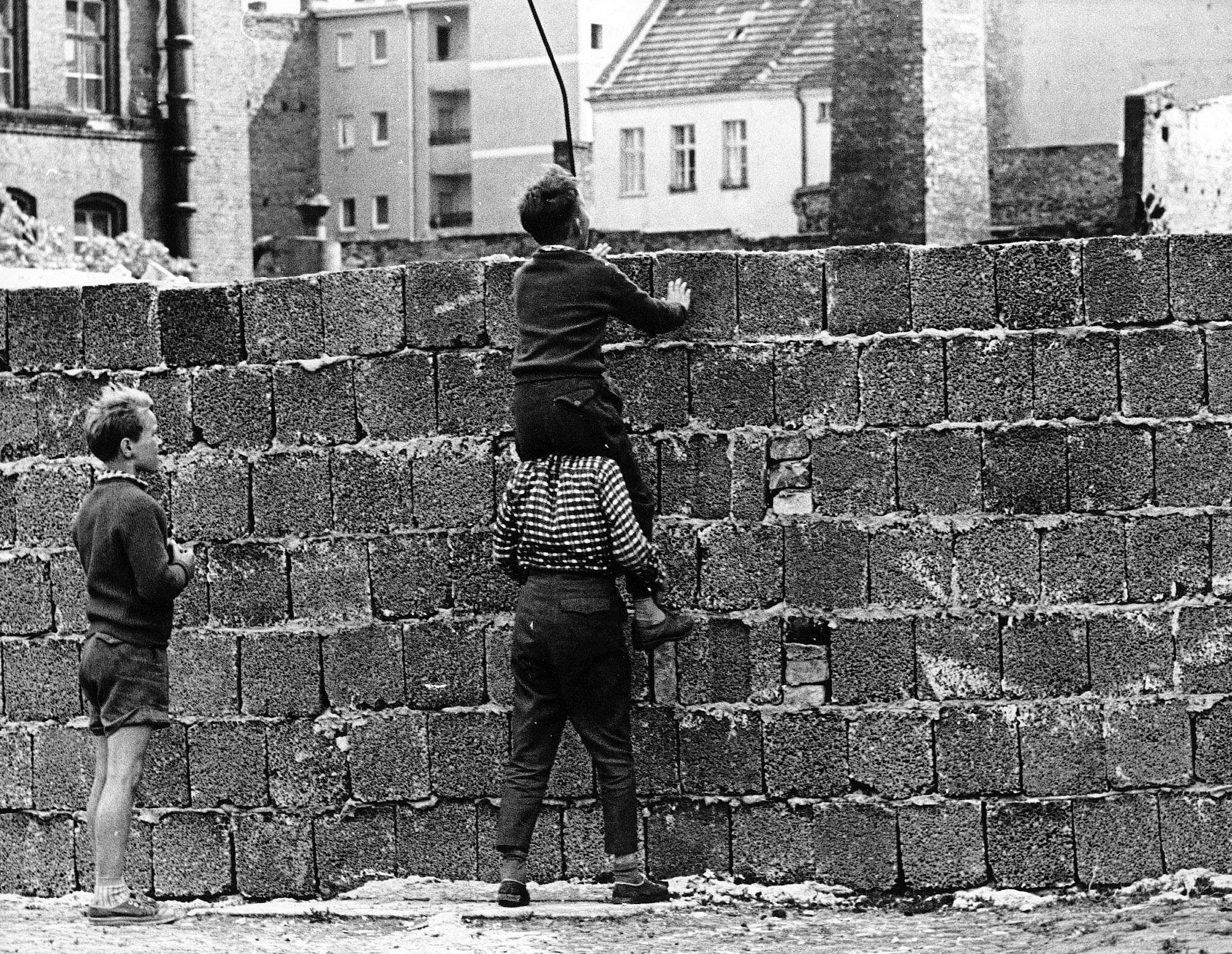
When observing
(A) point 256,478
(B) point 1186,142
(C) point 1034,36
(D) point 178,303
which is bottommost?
(A) point 256,478

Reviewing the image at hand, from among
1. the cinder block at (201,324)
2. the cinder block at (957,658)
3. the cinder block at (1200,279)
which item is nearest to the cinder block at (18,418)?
the cinder block at (201,324)

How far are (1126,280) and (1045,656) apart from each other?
4.65 ft

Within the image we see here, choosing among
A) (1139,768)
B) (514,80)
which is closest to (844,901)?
(1139,768)

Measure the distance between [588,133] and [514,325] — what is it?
50.8 metres

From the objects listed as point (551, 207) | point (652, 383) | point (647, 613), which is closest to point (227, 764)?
point (647, 613)

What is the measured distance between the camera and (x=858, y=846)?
9.54 metres

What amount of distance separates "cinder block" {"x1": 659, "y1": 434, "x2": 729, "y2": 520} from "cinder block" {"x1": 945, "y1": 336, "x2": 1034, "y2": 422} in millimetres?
939

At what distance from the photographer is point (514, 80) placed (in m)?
66.2

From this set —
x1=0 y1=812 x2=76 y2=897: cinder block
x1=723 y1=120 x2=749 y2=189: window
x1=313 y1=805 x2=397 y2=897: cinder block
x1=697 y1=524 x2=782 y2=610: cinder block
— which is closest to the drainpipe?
x1=723 y1=120 x2=749 y2=189: window

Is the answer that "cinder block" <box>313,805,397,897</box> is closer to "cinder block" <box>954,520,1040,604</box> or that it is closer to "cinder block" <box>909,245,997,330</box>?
"cinder block" <box>954,520,1040,604</box>

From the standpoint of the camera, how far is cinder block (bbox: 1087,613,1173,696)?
9.45 metres

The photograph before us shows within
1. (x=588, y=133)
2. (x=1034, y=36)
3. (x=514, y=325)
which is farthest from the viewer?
(x=588, y=133)

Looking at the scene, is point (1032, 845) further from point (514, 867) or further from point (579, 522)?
point (579, 522)

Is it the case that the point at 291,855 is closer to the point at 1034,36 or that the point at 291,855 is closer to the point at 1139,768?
the point at 1139,768
